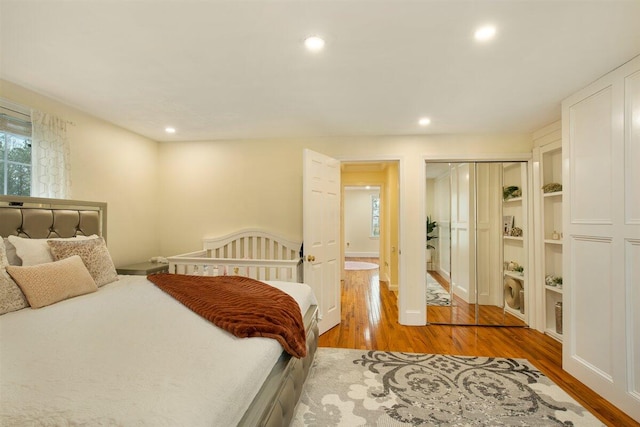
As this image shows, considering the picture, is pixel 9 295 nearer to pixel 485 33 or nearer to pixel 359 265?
pixel 485 33

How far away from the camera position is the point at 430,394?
7.25 ft

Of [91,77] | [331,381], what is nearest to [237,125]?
[91,77]

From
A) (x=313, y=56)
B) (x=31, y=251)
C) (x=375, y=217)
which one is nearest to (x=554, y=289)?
(x=313, y=56)

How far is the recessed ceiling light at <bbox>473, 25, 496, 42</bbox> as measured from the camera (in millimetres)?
1669

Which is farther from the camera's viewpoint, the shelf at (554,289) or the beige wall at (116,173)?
the shelf at (554,289)

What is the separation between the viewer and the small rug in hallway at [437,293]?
3877 millimetres

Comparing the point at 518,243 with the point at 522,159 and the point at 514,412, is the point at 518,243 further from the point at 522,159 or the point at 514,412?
the point at 514,412

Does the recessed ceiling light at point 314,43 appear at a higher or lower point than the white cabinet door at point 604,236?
higher

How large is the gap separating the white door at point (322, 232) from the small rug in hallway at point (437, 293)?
126 cm

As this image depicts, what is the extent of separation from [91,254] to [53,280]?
1.61ft

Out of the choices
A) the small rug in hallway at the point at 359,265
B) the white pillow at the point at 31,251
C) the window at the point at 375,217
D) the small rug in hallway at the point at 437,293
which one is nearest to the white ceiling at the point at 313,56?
the white pillow at the point at 31,251

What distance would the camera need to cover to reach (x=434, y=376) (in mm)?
2463

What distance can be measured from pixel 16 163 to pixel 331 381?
318cm

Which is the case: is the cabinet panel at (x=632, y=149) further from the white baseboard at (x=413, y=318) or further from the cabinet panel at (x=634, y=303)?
the white baseboard at (x=413, y=318)
